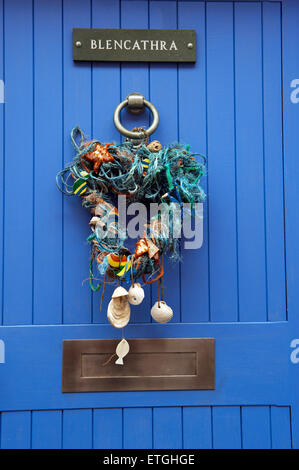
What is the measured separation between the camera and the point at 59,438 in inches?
43.8

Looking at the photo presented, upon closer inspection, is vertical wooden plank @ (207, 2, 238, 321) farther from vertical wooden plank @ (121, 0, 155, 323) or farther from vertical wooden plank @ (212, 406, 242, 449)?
vertical wooden plank @ (212, 406, 242, 449)

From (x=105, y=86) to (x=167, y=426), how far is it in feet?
3.35

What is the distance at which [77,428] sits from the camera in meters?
1.11

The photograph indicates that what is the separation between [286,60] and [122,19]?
507mm

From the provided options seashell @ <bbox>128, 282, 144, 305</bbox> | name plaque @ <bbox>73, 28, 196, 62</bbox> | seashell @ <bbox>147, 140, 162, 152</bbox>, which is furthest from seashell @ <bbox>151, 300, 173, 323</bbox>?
name plaque @ <bbox>73, 28, 196, 62</bbox>

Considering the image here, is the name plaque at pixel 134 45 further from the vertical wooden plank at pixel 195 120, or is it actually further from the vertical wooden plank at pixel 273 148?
the vertical wooden plank at pixel 273 148

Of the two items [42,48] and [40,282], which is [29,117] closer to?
[42,48]

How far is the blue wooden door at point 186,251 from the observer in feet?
3.66

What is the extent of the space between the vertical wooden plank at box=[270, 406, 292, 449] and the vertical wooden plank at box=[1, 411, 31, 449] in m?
0.72

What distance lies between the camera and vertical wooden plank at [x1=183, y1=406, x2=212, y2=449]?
113 centimetres

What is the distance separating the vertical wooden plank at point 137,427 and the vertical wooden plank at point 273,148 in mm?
533

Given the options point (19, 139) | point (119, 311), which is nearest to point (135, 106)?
point (19, 139)

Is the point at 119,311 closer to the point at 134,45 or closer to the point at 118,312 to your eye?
the point at 118,312

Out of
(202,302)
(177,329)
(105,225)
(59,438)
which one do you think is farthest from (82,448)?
(105,225)
